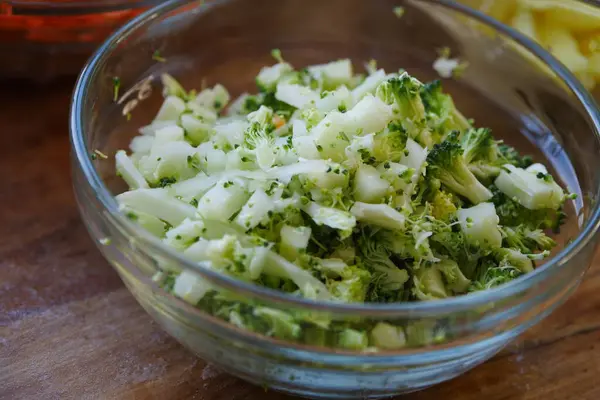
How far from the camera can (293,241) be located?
3.12 feet

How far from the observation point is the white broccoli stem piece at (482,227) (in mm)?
1037

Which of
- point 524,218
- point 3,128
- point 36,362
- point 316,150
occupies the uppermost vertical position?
point 316,150

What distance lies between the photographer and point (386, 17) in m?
1.58

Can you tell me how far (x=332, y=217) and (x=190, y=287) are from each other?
8.5 inches

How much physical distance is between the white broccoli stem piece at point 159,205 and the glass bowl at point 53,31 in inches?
25.8

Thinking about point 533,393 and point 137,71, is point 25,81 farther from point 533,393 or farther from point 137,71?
A: point 533,393

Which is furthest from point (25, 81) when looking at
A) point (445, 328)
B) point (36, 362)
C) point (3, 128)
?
point (445, 328)

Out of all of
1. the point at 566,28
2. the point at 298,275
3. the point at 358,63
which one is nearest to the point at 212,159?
the point at 298,275

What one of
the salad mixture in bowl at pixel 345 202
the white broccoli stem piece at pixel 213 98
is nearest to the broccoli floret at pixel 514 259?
the salad mixture in bowl at pixel 345 202

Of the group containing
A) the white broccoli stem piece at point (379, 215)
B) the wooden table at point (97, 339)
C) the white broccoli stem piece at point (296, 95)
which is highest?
the white broccoli stem piece at point (296, 95)

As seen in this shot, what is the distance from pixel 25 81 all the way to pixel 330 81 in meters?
0.76

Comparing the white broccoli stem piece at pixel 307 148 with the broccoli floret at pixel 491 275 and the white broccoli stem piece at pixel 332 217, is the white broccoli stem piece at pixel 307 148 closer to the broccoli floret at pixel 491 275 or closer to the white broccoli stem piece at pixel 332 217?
the white broccoli stem piece at pixel 332 217

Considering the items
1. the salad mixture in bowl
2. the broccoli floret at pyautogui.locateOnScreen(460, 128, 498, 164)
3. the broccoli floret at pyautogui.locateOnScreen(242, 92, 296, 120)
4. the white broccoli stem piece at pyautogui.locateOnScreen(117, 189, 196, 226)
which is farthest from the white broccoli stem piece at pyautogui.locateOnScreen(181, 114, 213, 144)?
the broccoli floret at pyautogui.locateOnScreen(460, 128, 498, 164)

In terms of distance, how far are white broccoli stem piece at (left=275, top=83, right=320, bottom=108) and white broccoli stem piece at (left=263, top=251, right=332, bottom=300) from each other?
1.13 ft
